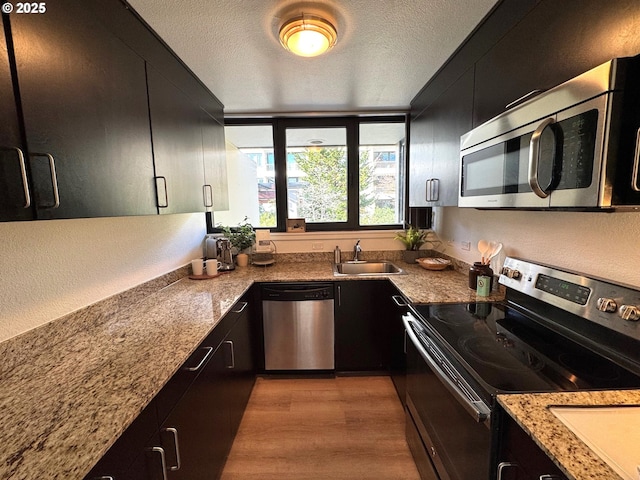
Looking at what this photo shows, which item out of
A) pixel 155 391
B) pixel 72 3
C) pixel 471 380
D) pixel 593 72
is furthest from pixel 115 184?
pixel 593 72

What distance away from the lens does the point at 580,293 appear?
1.13 metres

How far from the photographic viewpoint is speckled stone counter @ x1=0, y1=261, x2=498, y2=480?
666 mm

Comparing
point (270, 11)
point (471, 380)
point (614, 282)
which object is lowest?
point (471, 380)

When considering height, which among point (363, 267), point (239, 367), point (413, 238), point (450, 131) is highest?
point (450, 131)

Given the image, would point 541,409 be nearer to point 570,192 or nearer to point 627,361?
point 627,361

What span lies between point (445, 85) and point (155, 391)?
87.9 inches

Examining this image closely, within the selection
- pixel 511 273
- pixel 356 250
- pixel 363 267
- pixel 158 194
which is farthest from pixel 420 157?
pixel 158 194

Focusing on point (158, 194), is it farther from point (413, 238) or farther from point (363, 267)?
point (413, 238)

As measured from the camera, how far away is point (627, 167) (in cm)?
76

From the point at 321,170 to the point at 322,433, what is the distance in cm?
223

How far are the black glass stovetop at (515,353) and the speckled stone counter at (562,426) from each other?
42 millimetres

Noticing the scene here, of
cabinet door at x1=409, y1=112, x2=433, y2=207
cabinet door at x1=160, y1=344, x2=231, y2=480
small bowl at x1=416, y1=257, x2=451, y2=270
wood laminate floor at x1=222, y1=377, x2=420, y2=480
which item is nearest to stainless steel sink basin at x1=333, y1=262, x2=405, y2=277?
small bowl at x1=416, y1=257, x2=451, y2=270

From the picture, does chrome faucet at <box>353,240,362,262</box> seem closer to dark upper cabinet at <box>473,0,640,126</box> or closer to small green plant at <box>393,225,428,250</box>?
small green plant at <box>393,225,428,250</box>

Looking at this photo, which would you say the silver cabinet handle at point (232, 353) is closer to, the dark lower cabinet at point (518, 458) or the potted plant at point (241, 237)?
the potted plant at point (241, 237)
